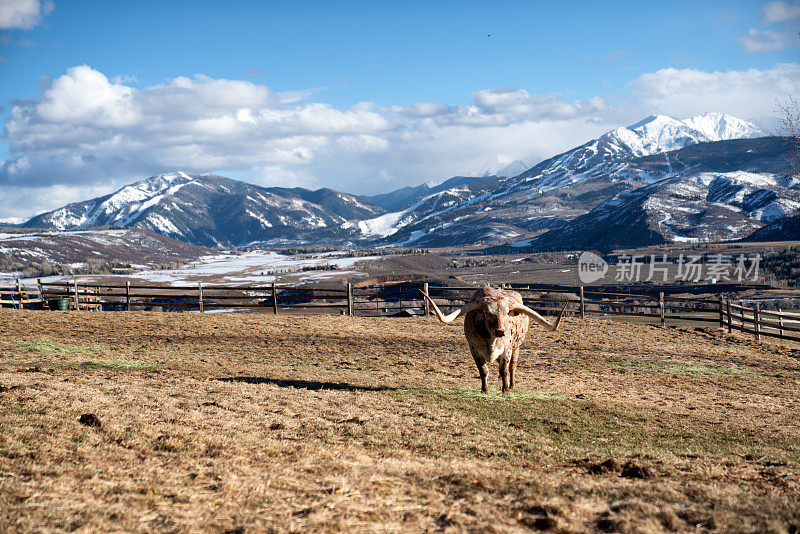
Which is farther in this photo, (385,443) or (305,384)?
(305,384)

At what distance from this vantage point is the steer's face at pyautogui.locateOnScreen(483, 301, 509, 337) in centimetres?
1060

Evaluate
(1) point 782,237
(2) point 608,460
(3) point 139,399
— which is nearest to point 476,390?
(2) point 608,460

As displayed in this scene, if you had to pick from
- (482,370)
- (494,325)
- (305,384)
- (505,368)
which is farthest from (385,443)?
(305,384)

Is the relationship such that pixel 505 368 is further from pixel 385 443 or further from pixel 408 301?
pixel 408 301

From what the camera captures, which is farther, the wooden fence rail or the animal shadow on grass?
the wooden fence rail

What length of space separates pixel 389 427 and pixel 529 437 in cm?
218

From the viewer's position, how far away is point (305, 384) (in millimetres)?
12773

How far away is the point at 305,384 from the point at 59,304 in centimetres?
2539

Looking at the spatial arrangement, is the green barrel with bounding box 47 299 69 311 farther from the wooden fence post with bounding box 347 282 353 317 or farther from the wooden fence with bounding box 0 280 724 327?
the wooden fence post with bounding box 347 282 353 317

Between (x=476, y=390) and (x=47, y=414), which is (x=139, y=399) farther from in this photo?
(x=476, y=390)

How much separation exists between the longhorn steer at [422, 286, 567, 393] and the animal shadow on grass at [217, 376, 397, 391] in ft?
7.66

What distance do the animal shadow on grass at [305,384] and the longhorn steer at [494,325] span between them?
7.66 feet

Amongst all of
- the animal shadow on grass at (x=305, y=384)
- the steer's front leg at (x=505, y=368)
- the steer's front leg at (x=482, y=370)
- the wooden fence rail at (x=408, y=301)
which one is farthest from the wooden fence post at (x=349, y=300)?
the steer's front leg at (x=482, y=370)

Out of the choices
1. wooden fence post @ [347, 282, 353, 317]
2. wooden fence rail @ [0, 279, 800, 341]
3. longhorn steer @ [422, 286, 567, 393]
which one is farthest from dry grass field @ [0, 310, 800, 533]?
wooden fence post @ [347, 282, 353, 317]
